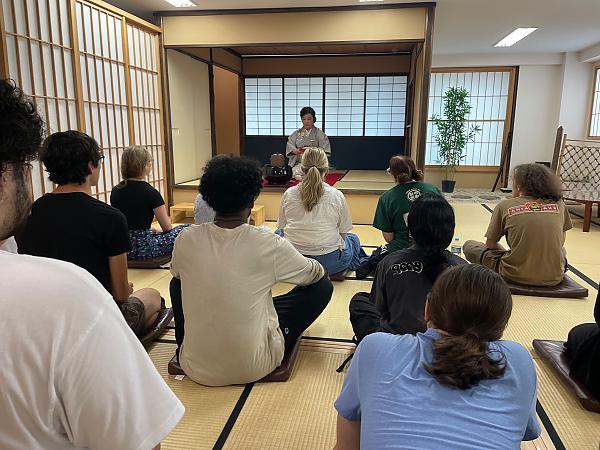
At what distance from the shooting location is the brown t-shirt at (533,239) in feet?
9.58

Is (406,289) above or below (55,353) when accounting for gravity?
below

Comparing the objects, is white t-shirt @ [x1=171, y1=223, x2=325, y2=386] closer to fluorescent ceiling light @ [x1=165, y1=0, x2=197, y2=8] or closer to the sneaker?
the sneaker

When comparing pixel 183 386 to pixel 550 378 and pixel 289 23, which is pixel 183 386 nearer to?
pixel 550 378

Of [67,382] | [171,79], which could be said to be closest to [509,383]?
[67,382]

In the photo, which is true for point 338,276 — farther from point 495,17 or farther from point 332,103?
point 332,103

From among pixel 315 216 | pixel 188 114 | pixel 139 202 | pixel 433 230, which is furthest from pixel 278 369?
pixel 188 114

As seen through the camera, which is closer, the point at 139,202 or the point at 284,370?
the point at 284,370

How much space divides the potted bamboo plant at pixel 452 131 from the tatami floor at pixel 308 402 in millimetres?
5592

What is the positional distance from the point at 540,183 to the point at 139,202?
107 inches

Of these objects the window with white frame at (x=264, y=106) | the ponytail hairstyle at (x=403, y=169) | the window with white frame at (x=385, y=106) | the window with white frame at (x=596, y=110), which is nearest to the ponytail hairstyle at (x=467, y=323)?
the ponytail hairstyle at (x=403, y=169)

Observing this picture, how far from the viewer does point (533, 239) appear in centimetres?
295

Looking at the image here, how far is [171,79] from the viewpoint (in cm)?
547

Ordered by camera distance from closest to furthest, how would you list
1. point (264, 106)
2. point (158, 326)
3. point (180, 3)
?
1. point (158, 326)
2. point (180, 3)
3. point (264, 106)

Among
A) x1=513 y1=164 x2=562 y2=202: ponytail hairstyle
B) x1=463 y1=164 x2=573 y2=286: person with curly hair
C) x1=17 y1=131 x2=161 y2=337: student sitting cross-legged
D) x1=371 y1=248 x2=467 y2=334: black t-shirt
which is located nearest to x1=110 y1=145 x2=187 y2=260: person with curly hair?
x1=17 y1=131 x2=161 y2=337: student sitting cross-legged
